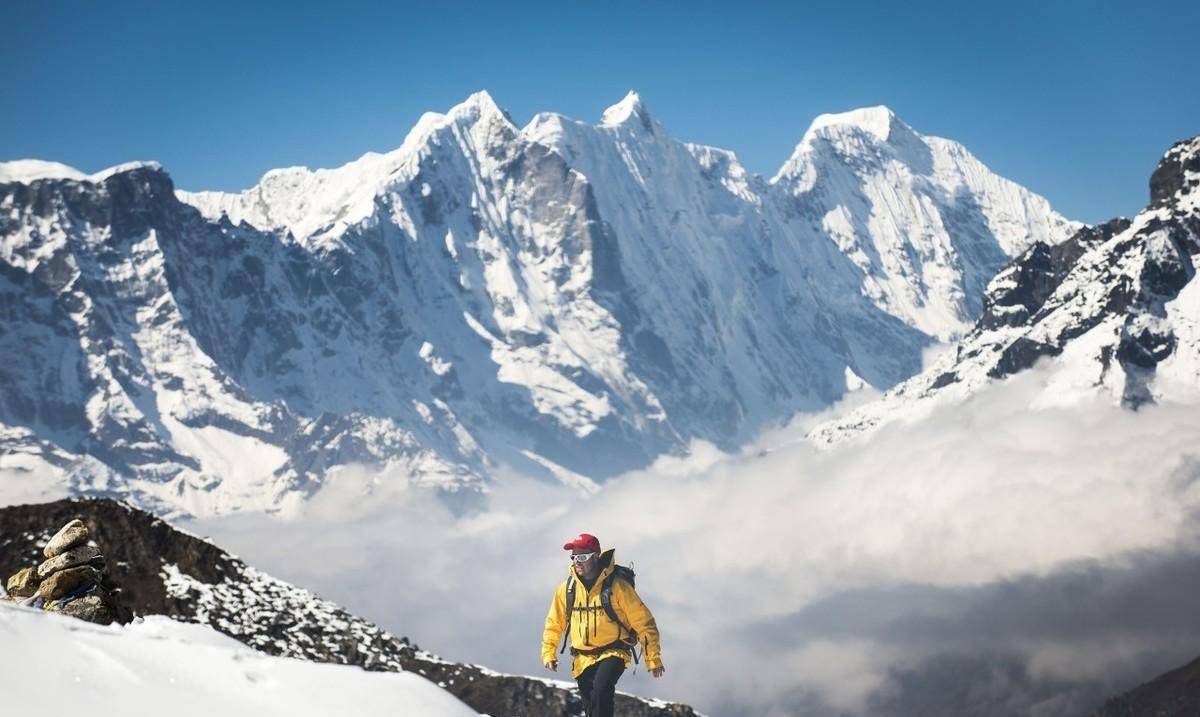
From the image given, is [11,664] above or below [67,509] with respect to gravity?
below

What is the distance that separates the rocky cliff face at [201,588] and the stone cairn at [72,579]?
56.9 m

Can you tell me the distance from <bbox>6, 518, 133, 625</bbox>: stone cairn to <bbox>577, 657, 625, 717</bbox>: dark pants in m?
11.7

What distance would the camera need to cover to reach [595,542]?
90.5 feet

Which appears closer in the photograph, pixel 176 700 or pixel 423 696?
pixel 176 700

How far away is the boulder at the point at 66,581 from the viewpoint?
3222 centimetres

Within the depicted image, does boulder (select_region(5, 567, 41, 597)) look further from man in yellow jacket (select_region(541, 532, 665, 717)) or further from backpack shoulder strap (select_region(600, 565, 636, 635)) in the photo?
backpack shoulder strap (select_region(600, 565, 636, 635))

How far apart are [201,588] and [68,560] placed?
218 ft

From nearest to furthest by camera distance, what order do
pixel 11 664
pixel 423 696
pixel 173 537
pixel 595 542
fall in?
pixel 11 664 → pixel 423 696 → pixel 595 542 → pixel 173 537

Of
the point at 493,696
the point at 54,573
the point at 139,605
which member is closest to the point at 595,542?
the point at 54,573

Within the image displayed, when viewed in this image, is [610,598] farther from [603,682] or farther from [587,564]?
[603,682]

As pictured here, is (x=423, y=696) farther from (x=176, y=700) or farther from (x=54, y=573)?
(x=54, y=573)

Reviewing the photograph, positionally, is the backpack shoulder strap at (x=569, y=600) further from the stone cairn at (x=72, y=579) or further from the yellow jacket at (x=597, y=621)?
the stone cairn at (x=72, y=579)

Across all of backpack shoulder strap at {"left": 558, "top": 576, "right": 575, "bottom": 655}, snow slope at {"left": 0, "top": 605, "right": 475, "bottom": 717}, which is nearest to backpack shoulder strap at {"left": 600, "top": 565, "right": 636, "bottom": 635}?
backpack shoulder strap at {"left": 558, "top": 576, "right": 575, "bottom": 655}

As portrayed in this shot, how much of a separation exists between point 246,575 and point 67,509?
45.9ft
